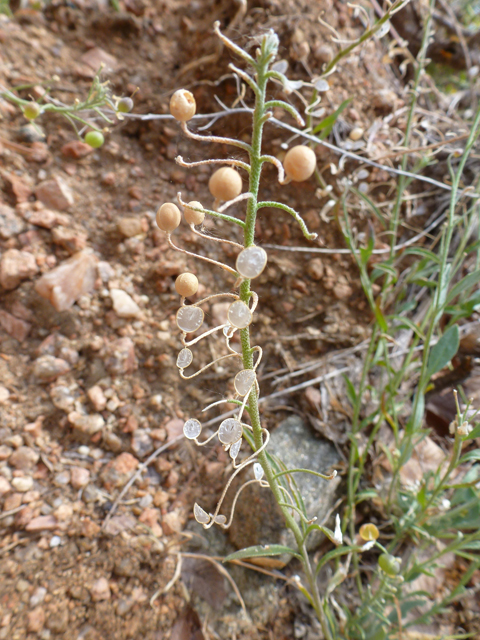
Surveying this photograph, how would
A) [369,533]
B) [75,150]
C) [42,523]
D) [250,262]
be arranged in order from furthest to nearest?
[75,150], [42,523], [369,533], [250,262]

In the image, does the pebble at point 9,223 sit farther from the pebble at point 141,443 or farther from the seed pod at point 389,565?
the seed pod at point 389,565

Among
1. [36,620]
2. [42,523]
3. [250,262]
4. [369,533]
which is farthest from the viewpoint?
[42,523]

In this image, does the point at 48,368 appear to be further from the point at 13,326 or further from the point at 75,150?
the point at 75,150

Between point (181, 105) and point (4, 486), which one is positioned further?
point (4, 486)

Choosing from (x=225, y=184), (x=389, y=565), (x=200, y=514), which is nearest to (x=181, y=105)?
(x=225, y=184)

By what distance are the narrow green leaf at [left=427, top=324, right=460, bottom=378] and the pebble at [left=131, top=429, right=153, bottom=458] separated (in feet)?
2.38

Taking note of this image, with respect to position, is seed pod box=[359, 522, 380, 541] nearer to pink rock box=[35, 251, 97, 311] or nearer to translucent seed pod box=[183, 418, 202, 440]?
translucent seed pod box=[183, 418, 202, 440]

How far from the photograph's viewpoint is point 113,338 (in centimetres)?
112

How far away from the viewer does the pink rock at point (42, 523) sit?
90 cm

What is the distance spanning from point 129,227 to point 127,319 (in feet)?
0.94

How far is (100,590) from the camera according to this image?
87 centimetres

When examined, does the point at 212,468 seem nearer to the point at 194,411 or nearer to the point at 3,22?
the point at 194,411

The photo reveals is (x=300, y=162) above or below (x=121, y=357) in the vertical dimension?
above

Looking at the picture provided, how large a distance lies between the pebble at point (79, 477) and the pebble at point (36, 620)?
246 mm
